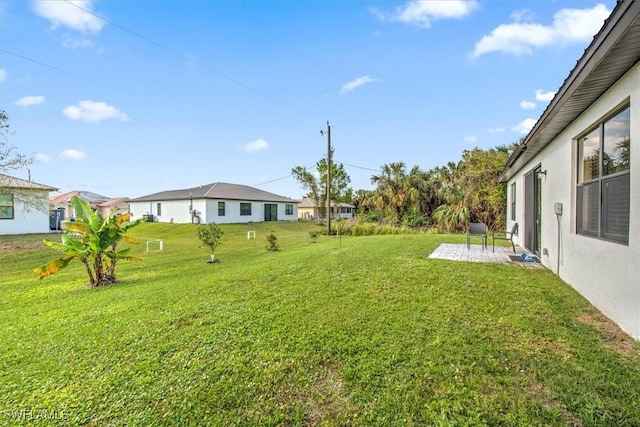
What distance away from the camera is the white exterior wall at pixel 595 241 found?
332cm

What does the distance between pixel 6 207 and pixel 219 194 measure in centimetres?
1428

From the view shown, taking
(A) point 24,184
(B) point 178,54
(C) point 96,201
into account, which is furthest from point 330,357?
(C) point 96,201

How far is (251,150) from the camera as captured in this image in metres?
29.4

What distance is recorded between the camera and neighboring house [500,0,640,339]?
324 cm

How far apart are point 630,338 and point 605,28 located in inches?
122

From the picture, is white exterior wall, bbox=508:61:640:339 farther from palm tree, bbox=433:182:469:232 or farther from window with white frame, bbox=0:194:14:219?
window with white frame, bbox=0:194:14:219

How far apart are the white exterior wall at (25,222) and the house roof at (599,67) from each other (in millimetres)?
24604

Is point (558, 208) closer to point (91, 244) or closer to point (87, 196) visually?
point (91, 244)

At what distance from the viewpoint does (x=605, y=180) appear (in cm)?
423

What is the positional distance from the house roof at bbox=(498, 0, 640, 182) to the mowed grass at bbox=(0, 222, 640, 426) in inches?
112

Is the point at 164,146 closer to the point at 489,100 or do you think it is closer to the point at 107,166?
the point at 107,166

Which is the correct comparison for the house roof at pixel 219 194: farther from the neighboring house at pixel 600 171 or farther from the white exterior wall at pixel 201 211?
the neighboring house at pixel 600 171

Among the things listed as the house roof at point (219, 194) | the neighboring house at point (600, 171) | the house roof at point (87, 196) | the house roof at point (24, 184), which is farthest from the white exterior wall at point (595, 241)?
the house roof at point (87, 196)

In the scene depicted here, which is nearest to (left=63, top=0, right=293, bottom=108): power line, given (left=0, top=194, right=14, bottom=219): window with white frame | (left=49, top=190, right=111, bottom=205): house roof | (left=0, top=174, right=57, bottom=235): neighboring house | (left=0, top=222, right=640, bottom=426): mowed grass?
(left=0, top=222, right=640, bottom=426): mowed grass
